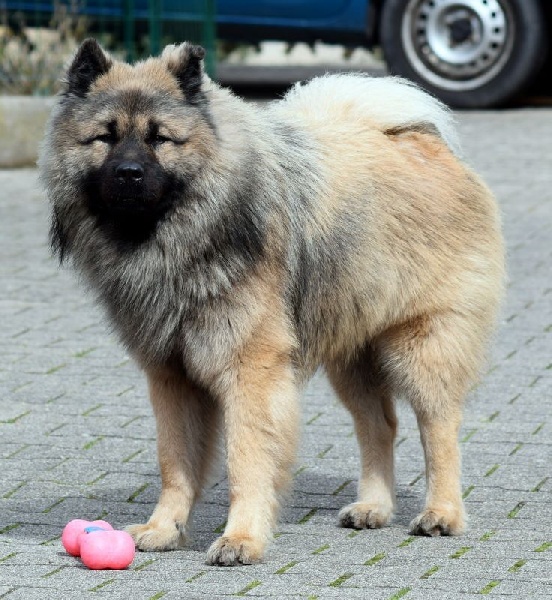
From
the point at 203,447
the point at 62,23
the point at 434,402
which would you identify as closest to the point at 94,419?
the point at 203,447

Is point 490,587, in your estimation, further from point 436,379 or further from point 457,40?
point 457,40

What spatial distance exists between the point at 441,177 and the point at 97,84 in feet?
4.71

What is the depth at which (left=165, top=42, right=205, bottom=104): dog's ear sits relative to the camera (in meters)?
4.98

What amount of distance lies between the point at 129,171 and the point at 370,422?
161 cm

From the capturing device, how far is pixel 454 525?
5.23 m

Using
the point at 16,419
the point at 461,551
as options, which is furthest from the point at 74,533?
the point at 16,419

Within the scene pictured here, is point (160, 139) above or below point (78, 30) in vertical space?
above

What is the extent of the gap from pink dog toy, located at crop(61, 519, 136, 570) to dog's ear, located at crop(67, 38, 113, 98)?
4.96 ft

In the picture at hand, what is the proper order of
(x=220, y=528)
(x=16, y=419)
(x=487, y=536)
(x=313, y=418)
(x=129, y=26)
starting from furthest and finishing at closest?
(x=129, y=26), (x=313, y=418), (x=16, y=419), (x=220, y=528), (x=487, y=536)

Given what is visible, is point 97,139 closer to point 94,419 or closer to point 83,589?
point 83,589

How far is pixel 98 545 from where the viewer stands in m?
4.70

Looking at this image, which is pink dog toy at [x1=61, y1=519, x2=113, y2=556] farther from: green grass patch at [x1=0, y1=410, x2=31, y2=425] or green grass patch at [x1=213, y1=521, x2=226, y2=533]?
green grass patch at [x1=0, y1=410, x2=31, y2=425]

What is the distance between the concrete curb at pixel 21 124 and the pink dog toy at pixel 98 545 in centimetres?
785

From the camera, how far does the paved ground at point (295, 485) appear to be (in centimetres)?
461
